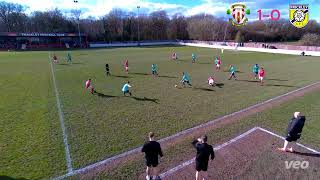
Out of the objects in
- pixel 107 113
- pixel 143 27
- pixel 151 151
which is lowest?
pixel 107 113

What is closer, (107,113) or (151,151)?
(151,151)

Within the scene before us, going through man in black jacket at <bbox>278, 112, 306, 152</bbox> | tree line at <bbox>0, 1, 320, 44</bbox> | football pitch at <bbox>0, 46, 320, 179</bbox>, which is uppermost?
tree line at <bbox>0, 1, 320, 44</bbox>

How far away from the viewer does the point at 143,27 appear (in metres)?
105

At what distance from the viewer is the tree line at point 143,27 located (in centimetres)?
9669

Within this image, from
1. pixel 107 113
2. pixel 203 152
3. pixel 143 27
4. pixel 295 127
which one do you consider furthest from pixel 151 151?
→ pixel 143 27

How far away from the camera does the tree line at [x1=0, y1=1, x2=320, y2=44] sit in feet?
317

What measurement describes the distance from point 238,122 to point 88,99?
33.1 feet

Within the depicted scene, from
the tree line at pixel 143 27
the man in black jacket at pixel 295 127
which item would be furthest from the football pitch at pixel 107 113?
the tree line at pixel 143 27

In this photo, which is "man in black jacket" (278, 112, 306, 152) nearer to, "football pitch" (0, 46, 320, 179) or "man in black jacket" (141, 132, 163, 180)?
"football pitch" (0, 46, 320, 179)

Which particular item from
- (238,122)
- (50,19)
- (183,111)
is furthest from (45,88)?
(50,19)

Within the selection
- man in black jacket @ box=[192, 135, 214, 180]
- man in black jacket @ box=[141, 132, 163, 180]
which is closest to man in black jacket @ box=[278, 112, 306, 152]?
man in black jacket @ box=[192, 135, 214, 180]

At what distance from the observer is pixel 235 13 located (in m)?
54.8

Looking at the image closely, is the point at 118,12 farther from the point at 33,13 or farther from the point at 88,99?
the point at 88,99

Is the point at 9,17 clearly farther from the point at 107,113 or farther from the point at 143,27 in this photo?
the point at 107,113
